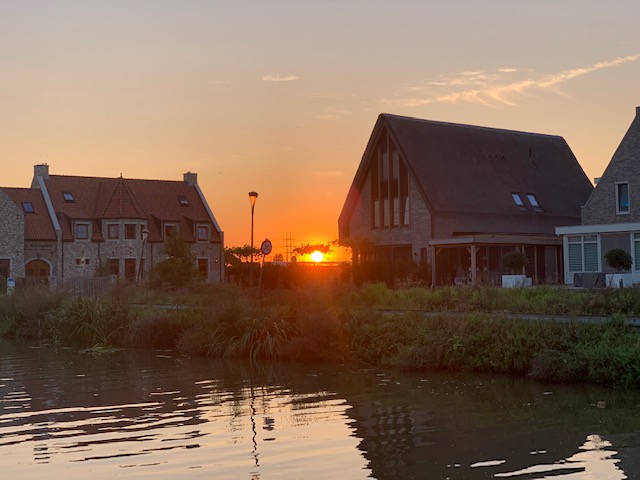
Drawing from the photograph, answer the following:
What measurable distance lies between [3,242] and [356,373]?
40087 millimetres

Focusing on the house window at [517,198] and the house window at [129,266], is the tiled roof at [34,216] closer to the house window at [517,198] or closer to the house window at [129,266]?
the house window at [129,266]

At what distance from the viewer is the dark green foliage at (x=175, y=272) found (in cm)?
4066

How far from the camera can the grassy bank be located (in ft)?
55.1

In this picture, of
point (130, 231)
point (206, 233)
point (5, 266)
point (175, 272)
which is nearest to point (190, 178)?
point (206, 233)

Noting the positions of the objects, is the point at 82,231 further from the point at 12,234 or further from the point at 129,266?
the point at 12,234

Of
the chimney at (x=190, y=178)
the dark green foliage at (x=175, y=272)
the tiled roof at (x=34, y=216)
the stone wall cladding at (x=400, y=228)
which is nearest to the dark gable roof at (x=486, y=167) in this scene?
the stone wall cladding at (x=400, y=228)

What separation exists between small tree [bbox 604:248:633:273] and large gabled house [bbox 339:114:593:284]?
6.02 m

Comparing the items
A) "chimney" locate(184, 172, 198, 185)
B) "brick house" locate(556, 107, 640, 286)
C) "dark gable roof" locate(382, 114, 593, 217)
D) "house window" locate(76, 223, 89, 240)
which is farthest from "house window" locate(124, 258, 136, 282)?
"brick house" locate(556, 107, 640, 286)

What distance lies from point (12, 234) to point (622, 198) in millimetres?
34931

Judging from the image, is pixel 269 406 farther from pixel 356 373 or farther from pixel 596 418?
pixel 596 418

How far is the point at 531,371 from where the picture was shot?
1702cm

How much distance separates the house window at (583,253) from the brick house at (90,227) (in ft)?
78.8

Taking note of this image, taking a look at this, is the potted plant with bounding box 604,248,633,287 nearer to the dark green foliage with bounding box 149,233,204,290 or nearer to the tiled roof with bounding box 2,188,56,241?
the dark green foliage with bounding box 149,233,204,290

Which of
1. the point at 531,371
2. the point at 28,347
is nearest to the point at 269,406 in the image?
the point at 531,371
